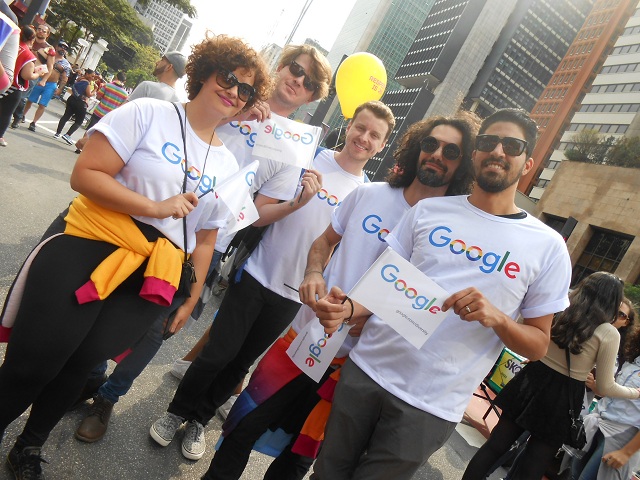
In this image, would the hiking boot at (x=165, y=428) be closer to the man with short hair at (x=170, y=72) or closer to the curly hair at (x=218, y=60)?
the curly hair at (x=218, y=60)

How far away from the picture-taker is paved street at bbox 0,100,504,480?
2.42m

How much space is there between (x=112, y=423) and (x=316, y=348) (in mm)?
1439

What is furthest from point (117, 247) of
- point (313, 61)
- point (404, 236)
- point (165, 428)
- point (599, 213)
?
point (599, 213)

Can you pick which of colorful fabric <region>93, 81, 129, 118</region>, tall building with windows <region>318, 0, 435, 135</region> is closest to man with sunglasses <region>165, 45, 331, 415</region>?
colorful fabric <region>93, 81, 129, 118</region>

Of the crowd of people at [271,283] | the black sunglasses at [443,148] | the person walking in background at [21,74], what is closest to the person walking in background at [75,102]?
the person walking in background at [21,74]

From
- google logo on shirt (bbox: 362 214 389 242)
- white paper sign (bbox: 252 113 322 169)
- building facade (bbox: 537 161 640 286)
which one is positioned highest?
building facade (bbox: 537 161 640 286)

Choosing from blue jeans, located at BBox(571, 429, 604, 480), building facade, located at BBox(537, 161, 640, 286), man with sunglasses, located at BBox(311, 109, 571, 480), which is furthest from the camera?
building facade, located at BBox(537, 161, 640, 286)

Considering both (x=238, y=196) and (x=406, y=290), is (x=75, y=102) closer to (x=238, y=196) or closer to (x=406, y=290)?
(x=238, y=196)

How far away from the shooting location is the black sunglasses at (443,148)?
2338 mm

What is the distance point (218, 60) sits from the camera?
2.20 metres

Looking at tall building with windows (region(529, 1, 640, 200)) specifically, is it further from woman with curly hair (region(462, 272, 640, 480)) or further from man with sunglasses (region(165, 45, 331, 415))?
man with sunglasses (region(165, 45, 331, 415))

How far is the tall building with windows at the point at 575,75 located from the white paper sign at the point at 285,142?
276 feet

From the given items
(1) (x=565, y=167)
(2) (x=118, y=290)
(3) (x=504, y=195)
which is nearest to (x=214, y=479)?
(2) (x=118, y=290)

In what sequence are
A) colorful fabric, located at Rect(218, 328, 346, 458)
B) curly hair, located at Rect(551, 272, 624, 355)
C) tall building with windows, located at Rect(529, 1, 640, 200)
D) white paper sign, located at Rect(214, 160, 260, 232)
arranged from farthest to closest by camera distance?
tall building with windows, located at Rect(529, 1, 640, 200)
curly hair, located at Rect(551, 272, 624, 355)
colorful fabric, located at Rect(218, 328, 346, 458)
white paper sign, located at Rect(214, 160, 260, 232)
